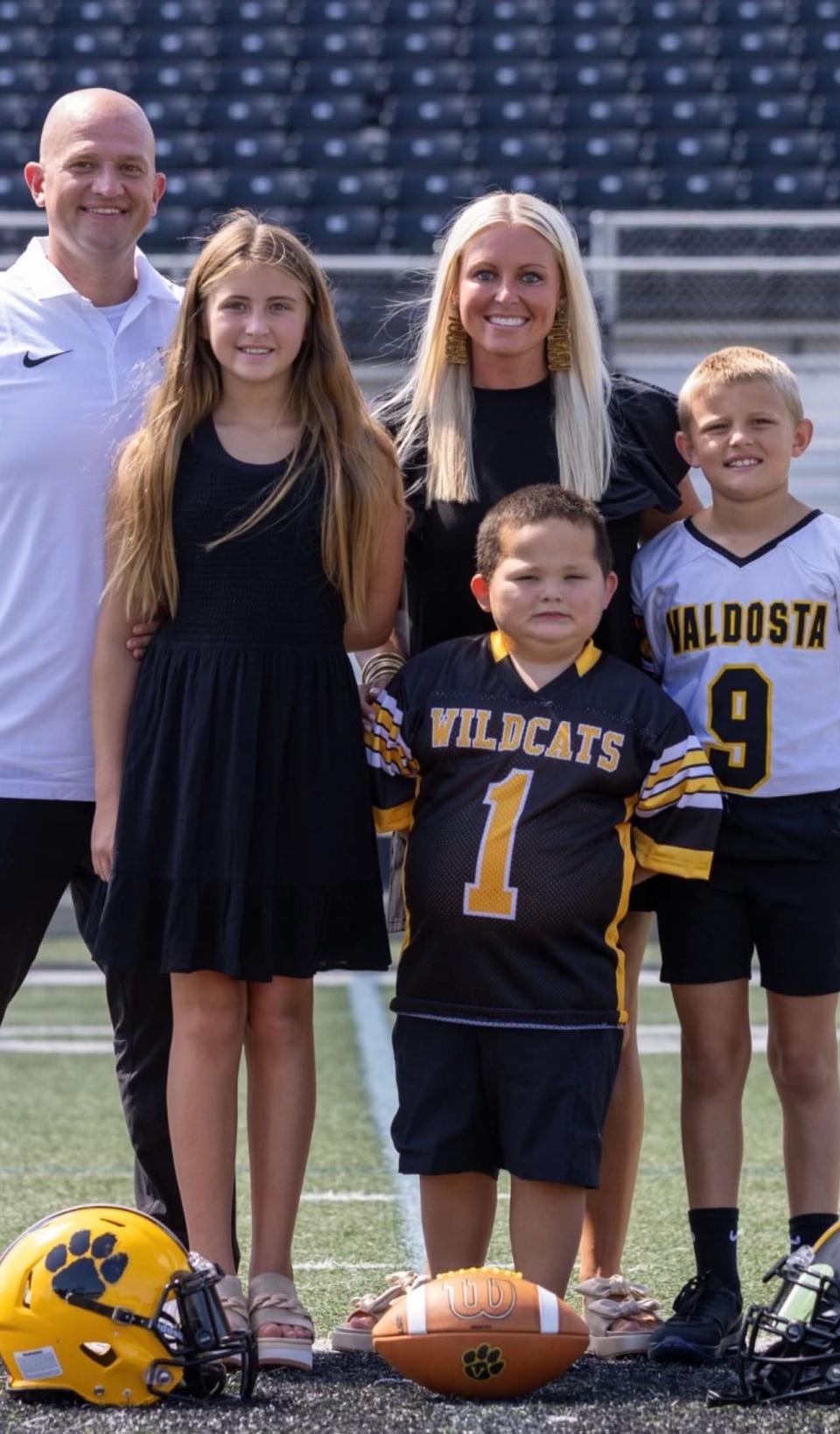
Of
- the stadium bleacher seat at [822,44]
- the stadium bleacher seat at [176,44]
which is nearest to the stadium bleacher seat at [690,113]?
the stadium bleacher seat at [822,44]

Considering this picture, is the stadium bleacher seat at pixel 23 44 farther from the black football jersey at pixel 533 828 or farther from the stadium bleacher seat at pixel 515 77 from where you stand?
the black football jersey at pixel 533 828

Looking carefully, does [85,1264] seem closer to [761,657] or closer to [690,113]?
[761,657]

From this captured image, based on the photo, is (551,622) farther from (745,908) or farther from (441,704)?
(745,908)

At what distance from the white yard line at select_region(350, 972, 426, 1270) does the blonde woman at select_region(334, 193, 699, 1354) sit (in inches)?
33.9

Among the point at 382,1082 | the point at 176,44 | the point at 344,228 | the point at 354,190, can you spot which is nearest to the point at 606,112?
the point at 354,190

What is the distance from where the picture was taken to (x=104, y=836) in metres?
2.79

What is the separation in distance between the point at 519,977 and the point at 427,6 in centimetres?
1222

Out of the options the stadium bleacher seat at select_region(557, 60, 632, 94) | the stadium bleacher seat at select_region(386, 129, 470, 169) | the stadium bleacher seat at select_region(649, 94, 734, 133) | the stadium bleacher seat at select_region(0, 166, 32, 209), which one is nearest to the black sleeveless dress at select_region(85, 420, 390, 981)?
the stadium bleacher seat at select_region(0, 166, 32, 209)

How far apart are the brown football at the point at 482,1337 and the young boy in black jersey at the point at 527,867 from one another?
0.22 m

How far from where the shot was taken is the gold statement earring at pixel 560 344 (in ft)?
9.93

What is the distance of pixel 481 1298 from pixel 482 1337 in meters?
0.05

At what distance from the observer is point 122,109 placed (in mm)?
3119

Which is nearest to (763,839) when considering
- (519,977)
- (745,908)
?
(745,908)

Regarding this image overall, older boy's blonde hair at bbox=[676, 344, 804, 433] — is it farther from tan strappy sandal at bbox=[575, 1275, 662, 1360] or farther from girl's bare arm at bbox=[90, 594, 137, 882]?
tan strappy sandal at bbox=[575, 1275, 662, 1360]
